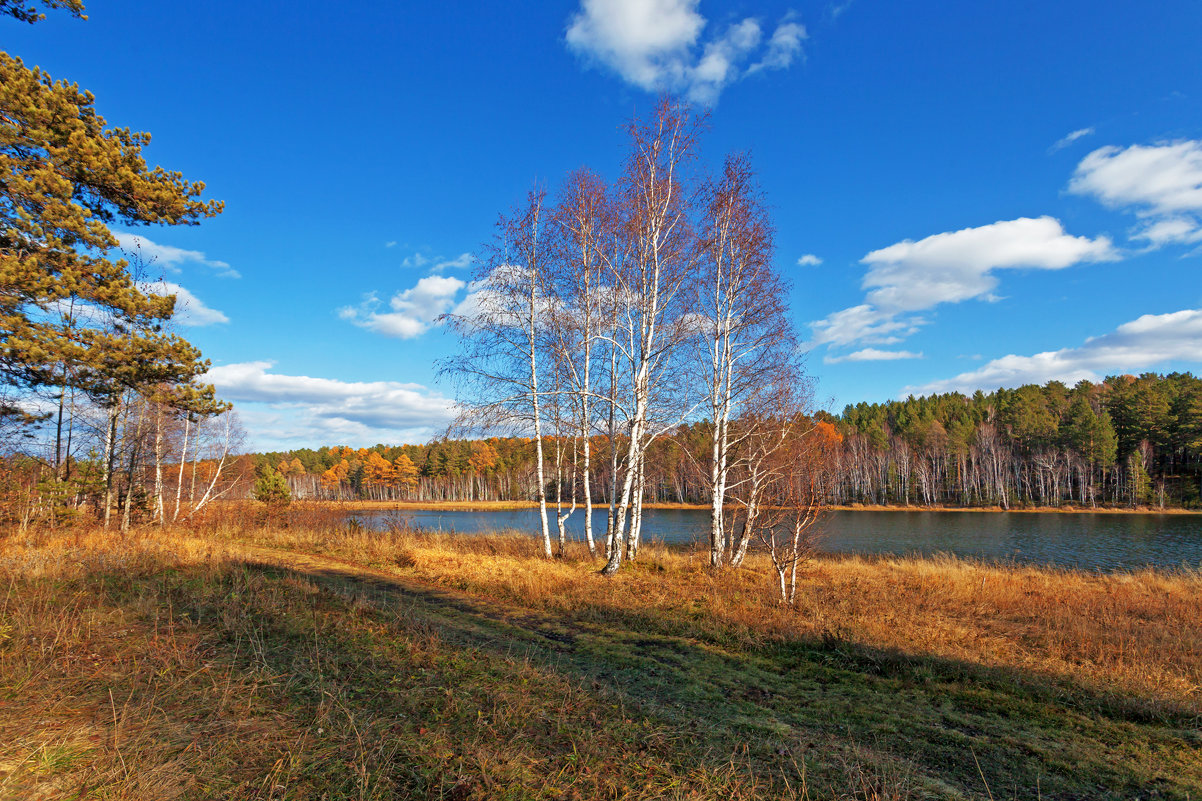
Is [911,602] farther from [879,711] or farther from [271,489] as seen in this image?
[271,489]

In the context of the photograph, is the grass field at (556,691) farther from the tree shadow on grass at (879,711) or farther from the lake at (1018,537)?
the lake at (1018,537)

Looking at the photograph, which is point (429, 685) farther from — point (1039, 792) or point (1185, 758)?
point (1185, 758)

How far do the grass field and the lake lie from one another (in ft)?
27.5

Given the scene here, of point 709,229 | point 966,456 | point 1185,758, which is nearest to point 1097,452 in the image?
point 966,456

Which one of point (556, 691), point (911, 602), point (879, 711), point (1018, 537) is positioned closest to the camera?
point (556, 691)

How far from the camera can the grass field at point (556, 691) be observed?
140 inches

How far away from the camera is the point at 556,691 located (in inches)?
208

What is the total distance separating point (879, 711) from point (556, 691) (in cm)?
355

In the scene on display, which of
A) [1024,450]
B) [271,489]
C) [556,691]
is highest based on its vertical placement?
[1024,450]

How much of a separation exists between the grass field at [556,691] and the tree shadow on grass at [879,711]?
0.04m

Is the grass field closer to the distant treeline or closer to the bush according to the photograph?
the bush

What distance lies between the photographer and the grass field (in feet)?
11.6

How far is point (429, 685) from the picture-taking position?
5.14 meters

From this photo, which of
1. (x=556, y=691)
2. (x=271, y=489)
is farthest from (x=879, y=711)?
(x=271, y=489)
